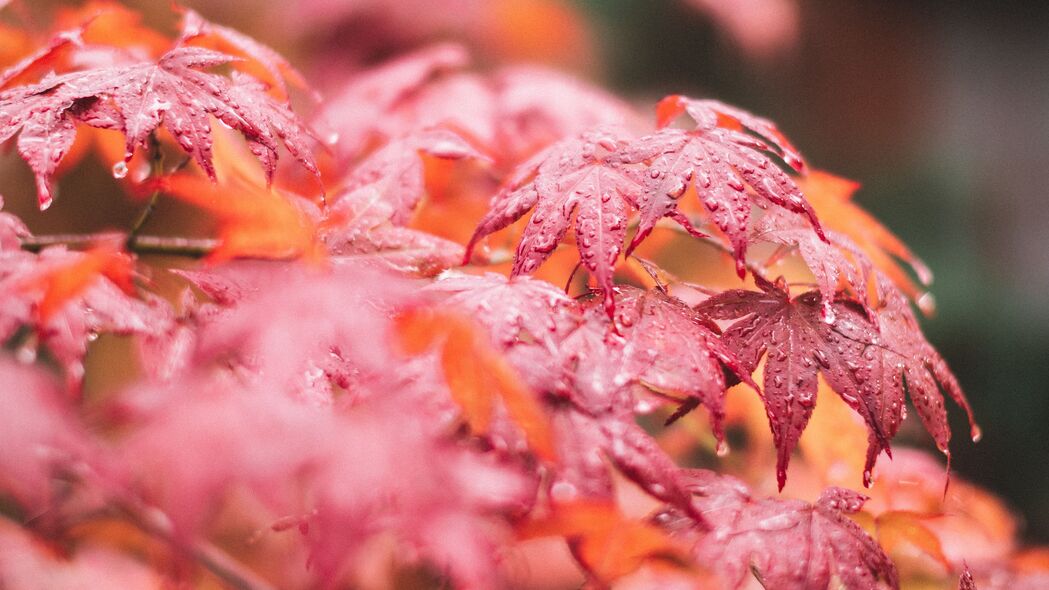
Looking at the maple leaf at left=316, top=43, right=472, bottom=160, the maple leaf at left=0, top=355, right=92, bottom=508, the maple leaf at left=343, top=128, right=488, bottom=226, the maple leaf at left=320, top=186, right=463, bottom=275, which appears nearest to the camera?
the maple leaf at left=0, top=355, right=92, bottom=508

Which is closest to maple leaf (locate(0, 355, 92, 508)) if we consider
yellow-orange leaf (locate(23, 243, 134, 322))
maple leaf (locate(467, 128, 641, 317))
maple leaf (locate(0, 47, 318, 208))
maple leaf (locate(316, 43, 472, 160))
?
yellow-orange leaf (locate(23, 243, 134, 322))

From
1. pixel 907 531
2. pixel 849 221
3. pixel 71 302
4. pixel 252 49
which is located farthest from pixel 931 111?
pixel 71 302

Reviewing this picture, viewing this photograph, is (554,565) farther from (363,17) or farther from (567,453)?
(363,17)

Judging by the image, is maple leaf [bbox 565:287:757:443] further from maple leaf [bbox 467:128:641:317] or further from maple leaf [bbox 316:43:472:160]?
maple leaf [bbox 316:43:472:160]

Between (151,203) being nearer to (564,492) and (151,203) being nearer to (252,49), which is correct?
(252,49)

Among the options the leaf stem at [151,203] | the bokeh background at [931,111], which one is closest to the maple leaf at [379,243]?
the leaf stem at [151,203]

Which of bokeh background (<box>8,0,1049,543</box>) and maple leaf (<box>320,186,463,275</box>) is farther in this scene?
bokeh background (<box>8,0,1049,543</box>)
